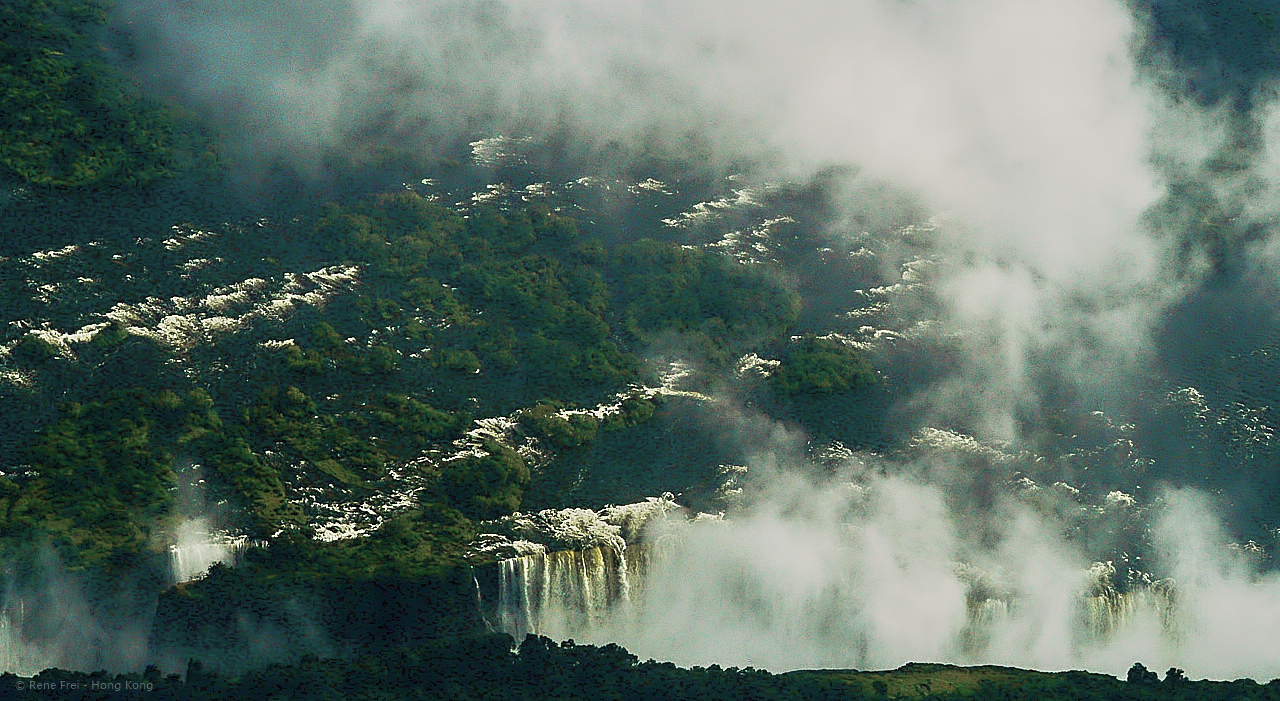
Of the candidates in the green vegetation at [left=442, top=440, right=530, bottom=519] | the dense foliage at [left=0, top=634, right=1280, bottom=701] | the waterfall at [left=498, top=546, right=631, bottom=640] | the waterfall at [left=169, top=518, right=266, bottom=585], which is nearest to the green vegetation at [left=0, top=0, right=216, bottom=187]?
the green vegetation at [left=442, top=440, right=530, bottom=519]

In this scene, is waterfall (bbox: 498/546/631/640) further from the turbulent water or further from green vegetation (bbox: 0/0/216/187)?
green vegetation (bbox: 0/0/216/187)

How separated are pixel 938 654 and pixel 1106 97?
141 feet

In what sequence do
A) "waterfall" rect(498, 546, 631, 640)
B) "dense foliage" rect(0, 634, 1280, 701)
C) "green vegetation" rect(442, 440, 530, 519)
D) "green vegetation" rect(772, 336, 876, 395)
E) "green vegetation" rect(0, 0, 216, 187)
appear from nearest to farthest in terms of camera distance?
1. "dense foliage" rect(0, 634, 1280, 701)
2. "waterfall" rect(498, 546, 631, 640)
3. "green vegetation" rect(442, 440, 530, 519)
4. "green vegetation" rect(772, 336, 876, 395)
5. "green vegetation" rect(0, 0, 216, 187)

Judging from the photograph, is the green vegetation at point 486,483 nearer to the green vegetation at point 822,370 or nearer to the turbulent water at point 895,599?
the turbulent water at point 895,599

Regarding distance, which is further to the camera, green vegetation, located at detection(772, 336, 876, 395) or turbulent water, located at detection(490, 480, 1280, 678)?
green vegetation, located at detection(772, 336, 876, 395)

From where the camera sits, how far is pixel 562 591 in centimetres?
5988

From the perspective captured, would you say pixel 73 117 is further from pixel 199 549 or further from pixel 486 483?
pixel 486 483

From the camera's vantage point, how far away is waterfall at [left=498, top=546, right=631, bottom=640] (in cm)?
5894

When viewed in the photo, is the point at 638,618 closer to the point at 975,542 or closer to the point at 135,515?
the point at 975,542

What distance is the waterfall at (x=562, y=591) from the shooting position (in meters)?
58.9

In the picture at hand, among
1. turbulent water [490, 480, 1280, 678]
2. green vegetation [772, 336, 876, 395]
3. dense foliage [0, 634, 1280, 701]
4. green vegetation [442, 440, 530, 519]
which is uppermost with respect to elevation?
green vegetation [772, 336, 876, 395]

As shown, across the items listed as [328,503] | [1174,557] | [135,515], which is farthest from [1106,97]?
[135,515]

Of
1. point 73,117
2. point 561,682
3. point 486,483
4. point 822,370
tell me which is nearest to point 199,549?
point 486,483

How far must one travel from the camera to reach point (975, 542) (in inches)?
2525
